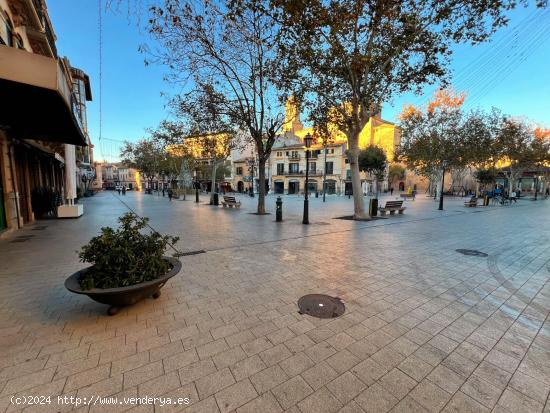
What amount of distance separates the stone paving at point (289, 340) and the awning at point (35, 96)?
3.15m

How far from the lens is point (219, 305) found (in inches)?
140

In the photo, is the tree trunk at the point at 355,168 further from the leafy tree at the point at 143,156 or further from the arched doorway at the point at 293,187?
the arched doorway at the point at 293,187

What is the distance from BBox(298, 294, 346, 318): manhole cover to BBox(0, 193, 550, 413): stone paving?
133 millimetres

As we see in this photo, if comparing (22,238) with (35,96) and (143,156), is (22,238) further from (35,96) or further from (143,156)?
(143,156)

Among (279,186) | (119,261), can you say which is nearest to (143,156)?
(279,186)

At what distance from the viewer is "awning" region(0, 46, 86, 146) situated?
356 cm

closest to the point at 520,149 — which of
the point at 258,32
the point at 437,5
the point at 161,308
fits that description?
the point at 437,5

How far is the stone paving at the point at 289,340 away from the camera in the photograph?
81.0 inches

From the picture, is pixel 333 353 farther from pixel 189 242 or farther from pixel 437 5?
pixel 437 5

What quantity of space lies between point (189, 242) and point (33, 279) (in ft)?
11.5

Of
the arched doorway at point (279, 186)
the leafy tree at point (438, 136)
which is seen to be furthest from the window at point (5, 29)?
the arched doorway at point (279, 186)

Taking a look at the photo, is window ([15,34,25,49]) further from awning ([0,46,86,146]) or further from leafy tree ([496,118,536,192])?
leafy tree ([496,118,536,192])

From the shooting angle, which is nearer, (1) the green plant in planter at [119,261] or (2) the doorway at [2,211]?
(1) the green plant in planter at [119,261]

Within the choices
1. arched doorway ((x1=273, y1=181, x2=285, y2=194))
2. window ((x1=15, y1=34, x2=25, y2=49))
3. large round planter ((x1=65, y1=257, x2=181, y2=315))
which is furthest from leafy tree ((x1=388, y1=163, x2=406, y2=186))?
large round planter ((x1=65, y1=257, x2=181, y2=315))
